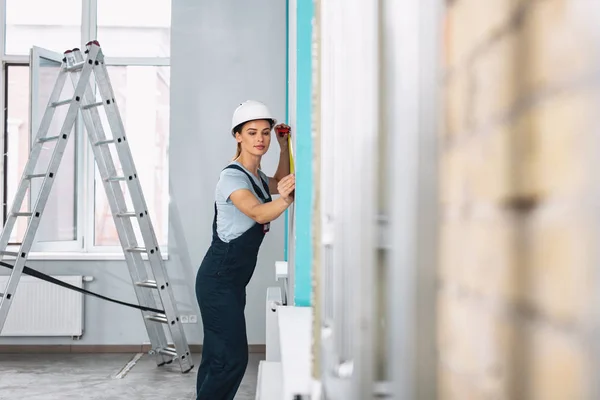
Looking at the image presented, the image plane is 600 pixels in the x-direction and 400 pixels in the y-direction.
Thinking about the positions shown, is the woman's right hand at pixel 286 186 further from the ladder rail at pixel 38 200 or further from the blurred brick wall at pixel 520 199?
the ladder rail at pixel 38 200

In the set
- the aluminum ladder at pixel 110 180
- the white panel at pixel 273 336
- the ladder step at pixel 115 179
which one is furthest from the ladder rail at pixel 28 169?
the white panel at pixel 273 336

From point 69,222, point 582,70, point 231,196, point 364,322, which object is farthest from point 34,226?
point 582,70

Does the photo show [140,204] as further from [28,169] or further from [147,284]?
[28,169]

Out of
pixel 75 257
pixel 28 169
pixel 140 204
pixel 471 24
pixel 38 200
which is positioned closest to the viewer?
pixel 471 24

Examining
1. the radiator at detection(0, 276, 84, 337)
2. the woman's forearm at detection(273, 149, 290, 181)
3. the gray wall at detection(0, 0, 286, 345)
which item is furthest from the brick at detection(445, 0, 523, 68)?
the radiator at detection(0, 276, 84, 337)

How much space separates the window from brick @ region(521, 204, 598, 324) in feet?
16.8

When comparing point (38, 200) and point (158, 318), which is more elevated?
point (38, 200)

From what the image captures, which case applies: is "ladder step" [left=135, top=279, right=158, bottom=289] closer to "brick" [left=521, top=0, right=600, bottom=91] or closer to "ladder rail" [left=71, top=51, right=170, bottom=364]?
"ladder rail" [left=71, top=51, right=170, bottom=364]

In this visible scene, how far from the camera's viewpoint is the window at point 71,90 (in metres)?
5.21

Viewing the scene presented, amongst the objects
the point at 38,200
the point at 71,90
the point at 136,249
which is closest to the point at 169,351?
the point at 136,249

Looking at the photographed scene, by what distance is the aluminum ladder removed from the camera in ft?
14.2

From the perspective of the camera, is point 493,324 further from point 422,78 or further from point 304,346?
point 304,346

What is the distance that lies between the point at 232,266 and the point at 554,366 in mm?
2750

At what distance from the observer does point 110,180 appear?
453 cm
